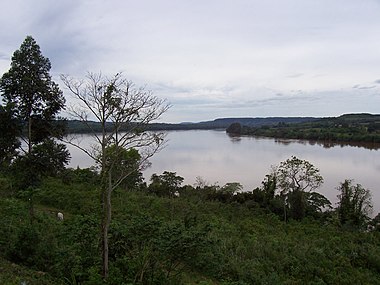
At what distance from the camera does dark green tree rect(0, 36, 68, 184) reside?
17.9 ft

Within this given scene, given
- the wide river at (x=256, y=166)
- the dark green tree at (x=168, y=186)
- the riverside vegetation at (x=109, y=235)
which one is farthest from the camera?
the wide river at (x=256, y=166)

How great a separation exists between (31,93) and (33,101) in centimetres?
17

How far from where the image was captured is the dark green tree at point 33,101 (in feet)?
17.9

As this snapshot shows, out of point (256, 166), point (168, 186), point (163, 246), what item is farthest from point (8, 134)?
point (256, 166)

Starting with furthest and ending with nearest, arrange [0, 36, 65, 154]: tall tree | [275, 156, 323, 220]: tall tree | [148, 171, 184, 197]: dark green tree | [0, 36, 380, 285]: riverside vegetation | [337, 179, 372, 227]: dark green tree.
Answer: [148, 171, 184, 197]: dark green tree
[275, 156, 323, 220]: tall tree
[337, 179, 372, 227]: dark green tree
[0, 36, 65, 154]: tall tree
[0, 36, 380, 285]: riverside vegetation

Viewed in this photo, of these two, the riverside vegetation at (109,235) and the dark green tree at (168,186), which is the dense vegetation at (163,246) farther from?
the dark green tree at (168,186)

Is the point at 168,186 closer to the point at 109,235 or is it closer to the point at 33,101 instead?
the point at 33,101

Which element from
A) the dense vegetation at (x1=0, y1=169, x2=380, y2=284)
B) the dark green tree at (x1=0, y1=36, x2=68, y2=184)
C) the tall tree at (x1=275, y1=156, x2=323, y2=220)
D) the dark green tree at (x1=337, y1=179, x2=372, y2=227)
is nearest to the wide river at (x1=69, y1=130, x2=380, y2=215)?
the dark green tree at (x1=337, y1=179, x2=372, y2=227)

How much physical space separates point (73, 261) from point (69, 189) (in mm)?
7880

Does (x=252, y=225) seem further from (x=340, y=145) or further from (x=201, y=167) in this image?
(x=340, y=145)

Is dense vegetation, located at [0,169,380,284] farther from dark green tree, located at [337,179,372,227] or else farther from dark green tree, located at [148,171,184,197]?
dark green tree, located at [148,171,184,197]

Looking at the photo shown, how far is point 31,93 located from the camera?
5492mm

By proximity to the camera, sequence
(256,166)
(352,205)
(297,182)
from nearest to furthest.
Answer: (352,205) → (297,182) → (256,166)

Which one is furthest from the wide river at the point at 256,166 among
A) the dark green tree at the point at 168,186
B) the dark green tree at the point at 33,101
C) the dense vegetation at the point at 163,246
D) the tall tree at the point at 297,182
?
the dark green tree at the point at 33,101
